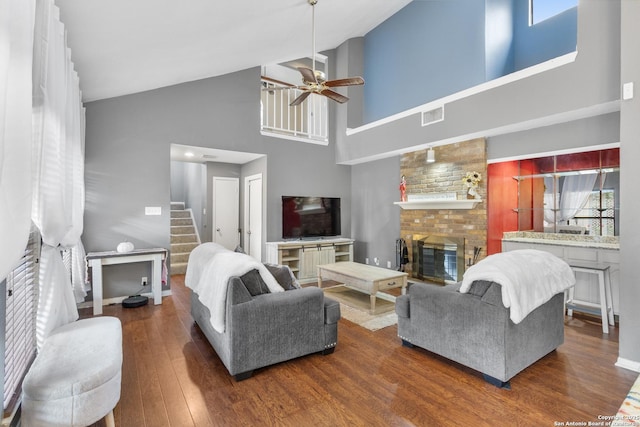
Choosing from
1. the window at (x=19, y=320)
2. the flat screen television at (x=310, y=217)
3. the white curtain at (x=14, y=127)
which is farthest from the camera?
the flat screen television at (x=310, y=217)

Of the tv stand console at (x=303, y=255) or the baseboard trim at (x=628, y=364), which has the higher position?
the tv stand console at (x=303, y=255)

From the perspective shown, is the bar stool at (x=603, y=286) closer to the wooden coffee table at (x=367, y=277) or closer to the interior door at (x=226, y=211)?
the wooden coffee table at (x=367, y=277)

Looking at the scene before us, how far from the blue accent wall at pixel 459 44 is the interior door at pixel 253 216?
3151 mm

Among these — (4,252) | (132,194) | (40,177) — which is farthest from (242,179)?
(4,252)

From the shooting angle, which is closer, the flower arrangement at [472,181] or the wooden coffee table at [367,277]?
the wooden coffee table at [367,277]

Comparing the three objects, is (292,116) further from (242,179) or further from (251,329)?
(251,329)

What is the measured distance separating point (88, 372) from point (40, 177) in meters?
1.17

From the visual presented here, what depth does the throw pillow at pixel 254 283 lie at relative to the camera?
2.56 m

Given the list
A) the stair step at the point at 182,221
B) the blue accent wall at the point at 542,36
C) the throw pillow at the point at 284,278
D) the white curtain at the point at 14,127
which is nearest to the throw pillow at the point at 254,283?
the throw pillow at the point at 284,278

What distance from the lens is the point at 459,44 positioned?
15.8 ft

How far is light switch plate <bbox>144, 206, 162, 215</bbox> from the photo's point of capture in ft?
15.4

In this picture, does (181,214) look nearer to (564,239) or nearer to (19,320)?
(19,320)

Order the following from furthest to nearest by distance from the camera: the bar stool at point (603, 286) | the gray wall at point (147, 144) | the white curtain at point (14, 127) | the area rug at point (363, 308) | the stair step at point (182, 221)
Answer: the stair step at point (182, 221), the gray wall at point (147, 144), the area rug at point (363, 308), the bar stool at point (603, 286), the white curtain at point (14, 127)

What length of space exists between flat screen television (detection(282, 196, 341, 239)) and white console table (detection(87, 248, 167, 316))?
7.63 ft
